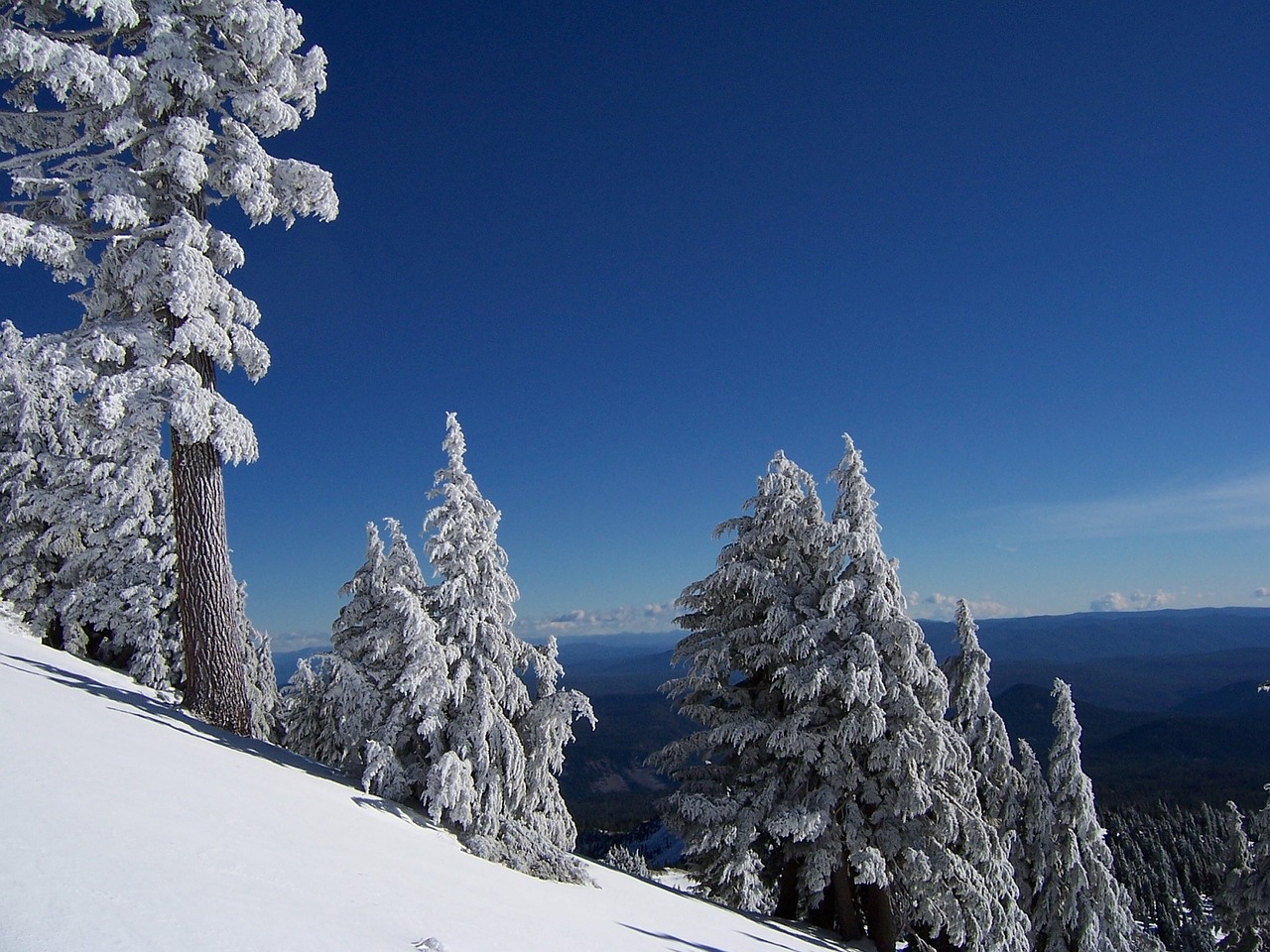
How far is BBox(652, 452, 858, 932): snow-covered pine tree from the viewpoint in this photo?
15.7 metres

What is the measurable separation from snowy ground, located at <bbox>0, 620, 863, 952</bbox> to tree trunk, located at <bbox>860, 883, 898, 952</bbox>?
758cm

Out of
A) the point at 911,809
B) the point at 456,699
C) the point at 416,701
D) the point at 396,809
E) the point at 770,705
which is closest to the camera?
the point at 396,809

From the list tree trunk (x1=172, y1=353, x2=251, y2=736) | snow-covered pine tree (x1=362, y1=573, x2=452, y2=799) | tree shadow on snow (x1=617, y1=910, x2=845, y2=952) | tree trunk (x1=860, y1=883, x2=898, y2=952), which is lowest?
tree trunk (x1=860, y1=883, x2=898, y2=952)

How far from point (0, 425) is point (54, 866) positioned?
25.8 metres

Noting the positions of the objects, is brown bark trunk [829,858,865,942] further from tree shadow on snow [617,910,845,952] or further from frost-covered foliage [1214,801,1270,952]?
Answer: frost-covered foliage [1214,801,1270,952]

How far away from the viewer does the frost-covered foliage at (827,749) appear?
15.4 meters

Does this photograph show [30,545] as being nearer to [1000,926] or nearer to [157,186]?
[157,186]

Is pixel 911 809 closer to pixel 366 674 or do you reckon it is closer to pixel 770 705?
pixel 770 705

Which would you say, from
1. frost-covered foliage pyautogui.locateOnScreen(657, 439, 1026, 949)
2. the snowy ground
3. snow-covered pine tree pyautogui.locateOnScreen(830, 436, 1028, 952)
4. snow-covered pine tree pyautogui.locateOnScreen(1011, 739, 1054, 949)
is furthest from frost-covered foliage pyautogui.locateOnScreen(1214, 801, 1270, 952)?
the snowy ground

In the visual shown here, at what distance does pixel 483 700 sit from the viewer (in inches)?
524

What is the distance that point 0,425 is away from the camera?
2252 centimetres

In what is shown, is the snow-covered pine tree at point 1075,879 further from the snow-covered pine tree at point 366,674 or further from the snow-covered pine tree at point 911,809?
the snow-covered pine tree at point 366,674

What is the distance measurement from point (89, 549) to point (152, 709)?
14.7m

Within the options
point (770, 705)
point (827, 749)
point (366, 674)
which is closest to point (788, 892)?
point (827, 749)
